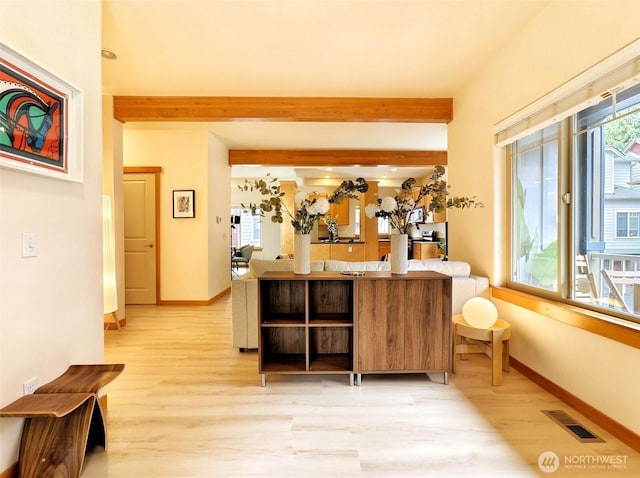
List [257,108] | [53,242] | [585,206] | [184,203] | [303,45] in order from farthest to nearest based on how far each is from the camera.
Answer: [184,203] < [257,108] < [303,45] < [585,206] < [53,242]

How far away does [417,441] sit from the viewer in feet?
5.98

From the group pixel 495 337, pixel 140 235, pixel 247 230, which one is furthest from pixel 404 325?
pixel 247 230

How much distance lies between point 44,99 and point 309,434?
228cm

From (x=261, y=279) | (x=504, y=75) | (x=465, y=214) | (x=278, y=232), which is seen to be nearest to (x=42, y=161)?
(x=261, y=279)

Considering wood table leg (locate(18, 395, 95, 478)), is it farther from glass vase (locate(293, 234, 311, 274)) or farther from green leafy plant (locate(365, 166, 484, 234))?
green leafy plant (locate(365, 166, 484, 234))

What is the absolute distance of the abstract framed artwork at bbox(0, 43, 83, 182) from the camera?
1.44m

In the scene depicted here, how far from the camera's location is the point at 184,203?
4.99 m

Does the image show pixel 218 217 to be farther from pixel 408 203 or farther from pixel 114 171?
pixel 408 203

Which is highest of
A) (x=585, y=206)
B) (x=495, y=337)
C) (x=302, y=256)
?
(x=585, y=206)

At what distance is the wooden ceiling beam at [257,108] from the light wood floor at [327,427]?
2.74m

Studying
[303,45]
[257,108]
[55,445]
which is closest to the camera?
[55,445]

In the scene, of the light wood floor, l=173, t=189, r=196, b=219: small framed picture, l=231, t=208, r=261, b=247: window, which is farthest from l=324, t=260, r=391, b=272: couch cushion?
l=231, t=208, r=261, b=247: window

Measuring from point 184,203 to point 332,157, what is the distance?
285 cm

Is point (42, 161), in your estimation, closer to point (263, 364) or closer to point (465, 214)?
→ point (263, 364)
